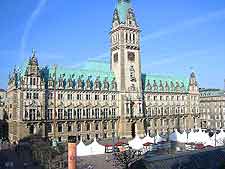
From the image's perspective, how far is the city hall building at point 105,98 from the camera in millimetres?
88625

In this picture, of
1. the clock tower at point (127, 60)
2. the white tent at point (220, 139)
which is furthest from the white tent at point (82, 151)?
the white tent at point (220, 139)

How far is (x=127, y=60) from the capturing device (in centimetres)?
10750

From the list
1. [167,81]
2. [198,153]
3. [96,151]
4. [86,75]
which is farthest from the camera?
[167,81]

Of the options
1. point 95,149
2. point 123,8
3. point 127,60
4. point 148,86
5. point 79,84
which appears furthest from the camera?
point 148,86

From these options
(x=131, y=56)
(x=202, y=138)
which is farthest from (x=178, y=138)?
(x=131, y=56)

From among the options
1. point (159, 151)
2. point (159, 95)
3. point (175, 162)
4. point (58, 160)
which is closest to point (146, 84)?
point (159, 95)

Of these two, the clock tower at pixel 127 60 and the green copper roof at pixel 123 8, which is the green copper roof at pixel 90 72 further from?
the green copper roof at pixel 123 8

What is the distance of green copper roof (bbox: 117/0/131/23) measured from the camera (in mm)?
110425

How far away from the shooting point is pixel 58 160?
52.3m

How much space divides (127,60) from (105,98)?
15011 millimetres

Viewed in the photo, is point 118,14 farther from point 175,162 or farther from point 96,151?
point 175,162

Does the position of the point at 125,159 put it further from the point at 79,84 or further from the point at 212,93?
the point at 212,93

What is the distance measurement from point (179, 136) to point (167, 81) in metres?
40.2

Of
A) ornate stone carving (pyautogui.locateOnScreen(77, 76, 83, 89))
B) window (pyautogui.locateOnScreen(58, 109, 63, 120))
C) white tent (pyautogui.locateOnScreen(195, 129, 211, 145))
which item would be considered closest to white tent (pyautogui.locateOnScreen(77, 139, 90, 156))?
window (pyautogui.locateOnScreen(58, 109, 63, 120))
